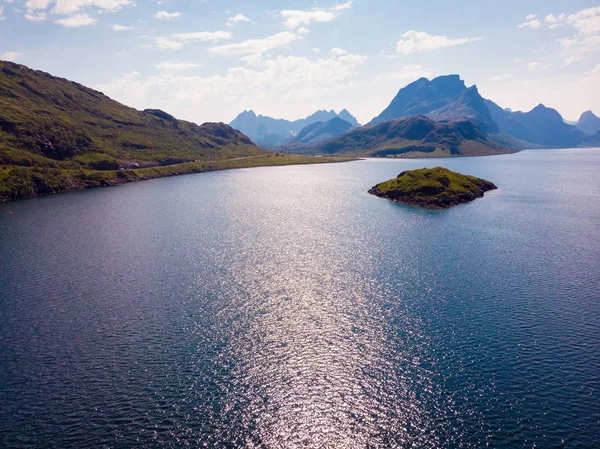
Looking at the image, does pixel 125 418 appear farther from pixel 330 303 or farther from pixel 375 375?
pixel 330 303

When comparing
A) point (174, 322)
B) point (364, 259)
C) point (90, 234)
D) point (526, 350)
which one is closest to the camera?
point (526, 350)

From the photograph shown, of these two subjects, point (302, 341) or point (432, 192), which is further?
point (432, 192)

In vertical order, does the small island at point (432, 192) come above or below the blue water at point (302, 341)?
above

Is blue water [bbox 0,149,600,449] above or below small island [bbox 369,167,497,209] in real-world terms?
below

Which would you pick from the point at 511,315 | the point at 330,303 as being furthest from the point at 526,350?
the point at 330,303

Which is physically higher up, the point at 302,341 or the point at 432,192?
the point at 432,192

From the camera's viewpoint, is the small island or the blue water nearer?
the blue water

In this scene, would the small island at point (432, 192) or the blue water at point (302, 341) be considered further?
the small island at point (432, 192)

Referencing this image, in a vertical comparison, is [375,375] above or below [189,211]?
below
